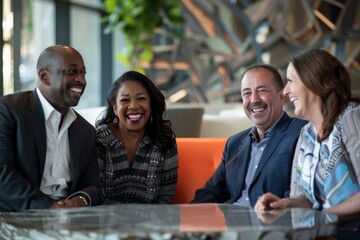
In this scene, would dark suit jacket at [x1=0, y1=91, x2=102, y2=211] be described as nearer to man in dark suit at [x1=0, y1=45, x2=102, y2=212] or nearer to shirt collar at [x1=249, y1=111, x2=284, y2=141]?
man in dark suit at [x1=0, y1=45, x2=102, y2=212]

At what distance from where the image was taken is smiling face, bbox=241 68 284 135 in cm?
327

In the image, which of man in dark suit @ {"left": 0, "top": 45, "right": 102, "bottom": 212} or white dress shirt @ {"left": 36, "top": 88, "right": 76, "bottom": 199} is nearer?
man in dark suit @ {"left": 0, "top": 45, "right": 102, "bottom": 212}

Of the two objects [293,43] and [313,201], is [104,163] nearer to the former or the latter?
[313,201]

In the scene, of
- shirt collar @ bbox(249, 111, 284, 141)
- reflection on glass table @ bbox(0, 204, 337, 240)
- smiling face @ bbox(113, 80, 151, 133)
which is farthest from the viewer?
smiling face @ bbox(113, 80, 151, 133)

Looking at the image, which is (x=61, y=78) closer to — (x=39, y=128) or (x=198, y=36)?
(x=39, y=128)

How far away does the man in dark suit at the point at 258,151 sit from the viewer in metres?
3.09

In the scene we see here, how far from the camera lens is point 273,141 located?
3.17m

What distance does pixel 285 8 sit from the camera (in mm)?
10266

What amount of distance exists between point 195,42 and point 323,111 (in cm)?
863

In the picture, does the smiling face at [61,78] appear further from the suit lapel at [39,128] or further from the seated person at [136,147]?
the seated person at [136,147]

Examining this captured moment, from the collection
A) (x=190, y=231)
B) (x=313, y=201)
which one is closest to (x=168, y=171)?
(x=313, y=201)

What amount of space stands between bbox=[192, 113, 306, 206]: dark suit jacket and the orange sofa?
249 mm

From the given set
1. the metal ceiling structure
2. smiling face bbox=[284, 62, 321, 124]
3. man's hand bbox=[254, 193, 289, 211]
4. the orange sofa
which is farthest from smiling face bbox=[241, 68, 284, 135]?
the metal ceiling structure

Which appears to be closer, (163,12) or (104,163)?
(104,163)
